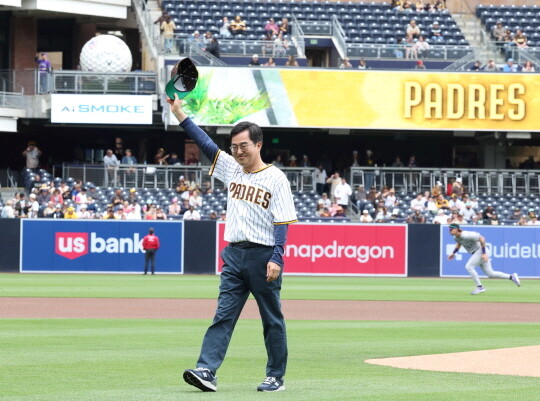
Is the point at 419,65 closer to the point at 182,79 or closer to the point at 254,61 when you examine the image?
the point at 254,61

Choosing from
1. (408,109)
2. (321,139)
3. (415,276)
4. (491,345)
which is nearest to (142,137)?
(321,139)

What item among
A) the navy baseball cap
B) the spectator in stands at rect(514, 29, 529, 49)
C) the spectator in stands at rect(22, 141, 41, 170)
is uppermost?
the spectator in stands at rect(514, 29, 529, 49)

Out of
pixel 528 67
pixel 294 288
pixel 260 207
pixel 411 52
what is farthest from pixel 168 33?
pixel 260 207

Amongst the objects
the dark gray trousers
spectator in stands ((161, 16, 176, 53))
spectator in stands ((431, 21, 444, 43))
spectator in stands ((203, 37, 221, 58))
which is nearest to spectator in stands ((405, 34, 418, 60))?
spectator in stands ((431, 21, 444, 43))

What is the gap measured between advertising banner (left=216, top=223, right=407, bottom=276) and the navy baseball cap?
2472 cm

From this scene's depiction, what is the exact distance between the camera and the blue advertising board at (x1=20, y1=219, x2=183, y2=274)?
3262cm

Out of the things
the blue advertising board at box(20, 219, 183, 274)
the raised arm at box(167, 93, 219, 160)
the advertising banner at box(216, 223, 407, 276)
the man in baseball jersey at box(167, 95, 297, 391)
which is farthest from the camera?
the advertising banner at box(216, 223, 407, 276)

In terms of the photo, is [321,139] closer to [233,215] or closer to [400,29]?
[400,29]

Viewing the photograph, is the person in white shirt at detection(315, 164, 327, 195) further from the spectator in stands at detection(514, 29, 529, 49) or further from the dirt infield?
the dirt infield

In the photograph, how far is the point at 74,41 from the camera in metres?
44.2

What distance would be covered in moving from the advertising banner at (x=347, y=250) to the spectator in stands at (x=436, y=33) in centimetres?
1048

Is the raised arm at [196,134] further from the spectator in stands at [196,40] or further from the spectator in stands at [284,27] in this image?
the spectator in stands at [284,27]

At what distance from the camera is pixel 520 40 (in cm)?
4097

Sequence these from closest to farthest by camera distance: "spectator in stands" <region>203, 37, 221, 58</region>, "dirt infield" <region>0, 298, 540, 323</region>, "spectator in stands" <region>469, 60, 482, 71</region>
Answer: "dirt infield" <region>0, 298, 540, 323</region> < "spectator in stands" <region>203, 37, 221, 58</region> < "spectator in stands" <region>469, 60, 482, 71</region>
